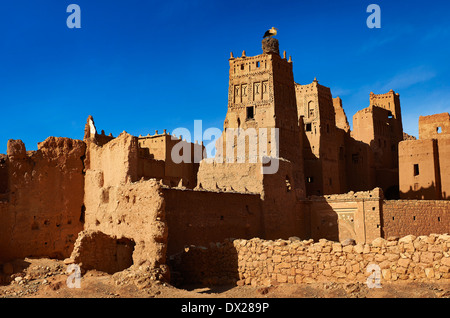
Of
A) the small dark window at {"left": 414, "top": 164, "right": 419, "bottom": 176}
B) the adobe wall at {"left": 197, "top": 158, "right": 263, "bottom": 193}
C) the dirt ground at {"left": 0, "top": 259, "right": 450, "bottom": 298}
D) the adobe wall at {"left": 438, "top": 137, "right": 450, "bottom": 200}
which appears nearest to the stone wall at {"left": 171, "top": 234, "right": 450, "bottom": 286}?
the dirt ground at {"left": 0, "top": 259, "right": 450, "bottom": 298}

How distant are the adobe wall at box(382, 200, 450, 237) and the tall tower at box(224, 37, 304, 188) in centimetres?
876

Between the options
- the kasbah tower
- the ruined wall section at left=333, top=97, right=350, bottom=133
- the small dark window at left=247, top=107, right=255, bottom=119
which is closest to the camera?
the kasbah tower

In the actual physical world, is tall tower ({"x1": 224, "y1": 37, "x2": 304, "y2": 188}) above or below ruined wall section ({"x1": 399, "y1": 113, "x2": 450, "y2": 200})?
above

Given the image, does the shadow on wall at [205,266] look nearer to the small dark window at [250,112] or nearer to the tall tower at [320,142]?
the small dark window at [250,112]

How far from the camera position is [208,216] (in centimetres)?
1955

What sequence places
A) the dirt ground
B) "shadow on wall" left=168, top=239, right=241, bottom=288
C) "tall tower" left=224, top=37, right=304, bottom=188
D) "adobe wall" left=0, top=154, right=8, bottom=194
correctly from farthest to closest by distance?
"tall tower" left=224, top=37, right=304, bottom=188
"adobe wall" left=0, top=154, right=8, bottom=194
"shadow on wall" left=168, top=239, right=241, bottom=288
the dirt ground

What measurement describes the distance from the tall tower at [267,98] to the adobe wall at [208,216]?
10745 millimetres

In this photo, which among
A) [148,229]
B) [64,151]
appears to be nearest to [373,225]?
[148,229]

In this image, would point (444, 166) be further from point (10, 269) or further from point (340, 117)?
point (10, 269)

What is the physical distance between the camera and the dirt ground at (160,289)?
35.9 feet

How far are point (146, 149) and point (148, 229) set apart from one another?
1682cm

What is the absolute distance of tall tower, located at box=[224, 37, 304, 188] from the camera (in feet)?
107

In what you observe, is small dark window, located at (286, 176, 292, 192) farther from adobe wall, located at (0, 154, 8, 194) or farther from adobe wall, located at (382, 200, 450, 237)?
adobe wall, located at (0, 154, 8, 194)

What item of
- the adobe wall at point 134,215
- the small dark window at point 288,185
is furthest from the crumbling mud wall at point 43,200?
the small dark window at point 288,185
